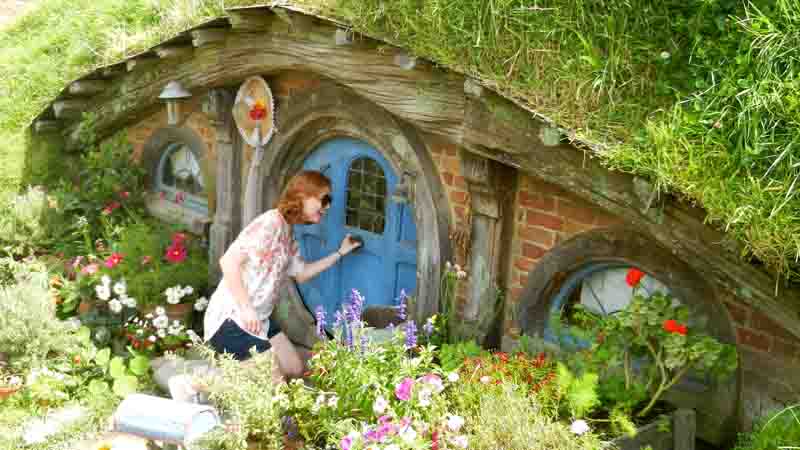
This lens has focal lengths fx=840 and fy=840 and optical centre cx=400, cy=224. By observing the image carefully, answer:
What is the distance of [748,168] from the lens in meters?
3.60

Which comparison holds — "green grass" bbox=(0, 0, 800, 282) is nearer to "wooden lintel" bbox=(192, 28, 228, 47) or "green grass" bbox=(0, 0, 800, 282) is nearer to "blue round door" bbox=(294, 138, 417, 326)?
"wooden lintel" bbox=(192, 28, 228, 47)

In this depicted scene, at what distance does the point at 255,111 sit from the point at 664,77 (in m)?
3.56

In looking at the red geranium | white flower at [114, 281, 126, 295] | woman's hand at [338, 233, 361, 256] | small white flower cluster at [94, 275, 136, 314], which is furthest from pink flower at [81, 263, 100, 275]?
the red geranium

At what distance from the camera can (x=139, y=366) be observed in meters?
6.26

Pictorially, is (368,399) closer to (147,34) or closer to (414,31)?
(414,31)

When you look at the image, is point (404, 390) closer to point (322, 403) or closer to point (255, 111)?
point (322, 403)

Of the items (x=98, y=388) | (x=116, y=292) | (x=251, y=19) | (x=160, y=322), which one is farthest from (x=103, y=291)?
(x=251, y=19)

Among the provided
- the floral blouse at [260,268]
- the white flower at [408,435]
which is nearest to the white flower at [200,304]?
the floral blouse at [260,268]

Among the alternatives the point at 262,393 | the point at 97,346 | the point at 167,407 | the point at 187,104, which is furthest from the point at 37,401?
the point at 187,104

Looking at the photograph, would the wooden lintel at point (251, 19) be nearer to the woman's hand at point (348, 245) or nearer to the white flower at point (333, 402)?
the woman's hand at point (348, 245)

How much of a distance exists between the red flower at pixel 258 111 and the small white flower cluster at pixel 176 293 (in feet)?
4.86

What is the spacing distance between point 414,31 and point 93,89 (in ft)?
13.7

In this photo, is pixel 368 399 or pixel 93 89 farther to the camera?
pixel 93 89

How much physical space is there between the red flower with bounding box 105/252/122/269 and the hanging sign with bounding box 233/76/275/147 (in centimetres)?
148
